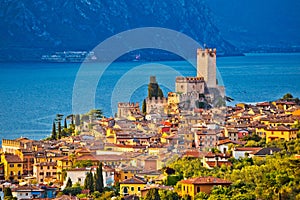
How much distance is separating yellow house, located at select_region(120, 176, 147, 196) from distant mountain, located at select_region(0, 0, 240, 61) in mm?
126438

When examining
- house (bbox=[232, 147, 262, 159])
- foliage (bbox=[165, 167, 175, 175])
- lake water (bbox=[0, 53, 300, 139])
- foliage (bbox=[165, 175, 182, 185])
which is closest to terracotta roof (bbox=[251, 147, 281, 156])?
house (bbox=[232, 147, 262, 159])

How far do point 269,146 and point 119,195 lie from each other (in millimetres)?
5788

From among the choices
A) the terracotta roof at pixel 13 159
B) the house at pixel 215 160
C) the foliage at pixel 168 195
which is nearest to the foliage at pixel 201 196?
the foliage at pixel 168 195

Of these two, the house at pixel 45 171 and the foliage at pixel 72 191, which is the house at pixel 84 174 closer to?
the foliage at pixel 72 191

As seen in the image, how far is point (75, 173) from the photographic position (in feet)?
94.0

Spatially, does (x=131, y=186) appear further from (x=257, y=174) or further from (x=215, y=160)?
(x=257, y=174)

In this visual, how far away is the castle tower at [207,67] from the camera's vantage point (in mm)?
53019

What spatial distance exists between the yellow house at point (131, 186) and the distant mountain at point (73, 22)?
126438mm

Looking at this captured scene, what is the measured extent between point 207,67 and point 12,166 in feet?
75.2

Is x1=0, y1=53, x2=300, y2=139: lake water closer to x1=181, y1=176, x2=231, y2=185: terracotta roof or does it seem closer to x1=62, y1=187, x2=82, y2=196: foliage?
x1=62, y1=187, x2=82, y2=196: foliage

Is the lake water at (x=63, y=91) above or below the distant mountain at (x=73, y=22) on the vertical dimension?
below

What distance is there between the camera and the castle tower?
5302cm

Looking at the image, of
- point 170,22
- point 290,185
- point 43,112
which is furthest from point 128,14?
point 290,185

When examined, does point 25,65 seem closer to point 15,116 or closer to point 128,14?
point 128,14
